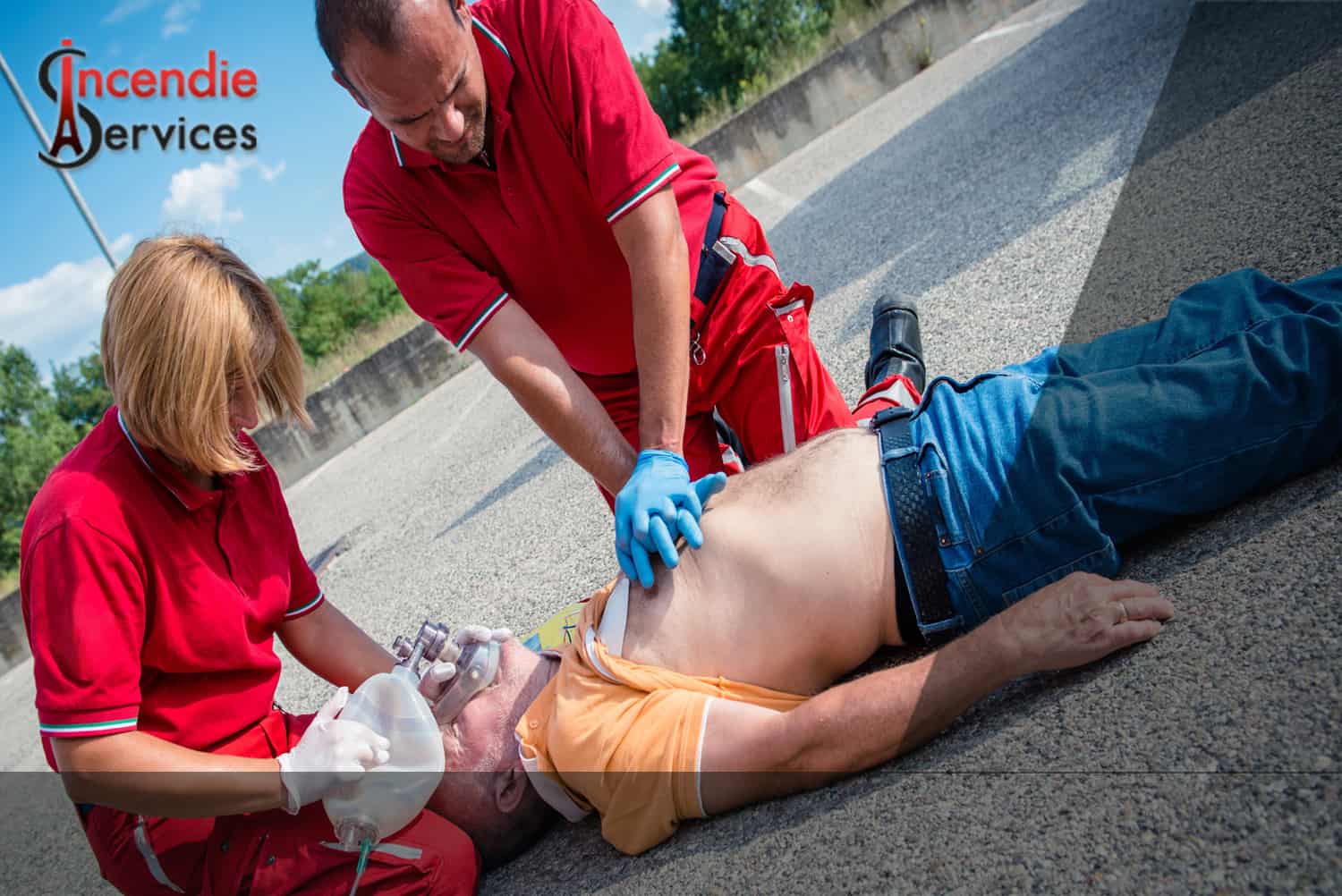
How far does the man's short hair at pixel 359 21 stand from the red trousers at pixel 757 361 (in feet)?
3.40

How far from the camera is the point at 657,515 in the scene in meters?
1.97

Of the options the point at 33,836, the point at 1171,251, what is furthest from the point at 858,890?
the point at 33,836

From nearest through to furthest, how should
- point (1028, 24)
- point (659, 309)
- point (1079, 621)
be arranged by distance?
1. point (1079, 621)
2. point (659, 309)
3. point (1028, 24)

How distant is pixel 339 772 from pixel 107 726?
42 cm

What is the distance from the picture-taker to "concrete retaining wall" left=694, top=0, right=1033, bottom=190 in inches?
451

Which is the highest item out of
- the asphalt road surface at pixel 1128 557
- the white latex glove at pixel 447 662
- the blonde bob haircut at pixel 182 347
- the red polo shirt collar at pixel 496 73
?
the red polo shirt collar at pixel 496 73

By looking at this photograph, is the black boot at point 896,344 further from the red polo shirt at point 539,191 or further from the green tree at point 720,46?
the green tree at point 720,46

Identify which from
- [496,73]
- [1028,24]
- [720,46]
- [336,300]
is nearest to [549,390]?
[496,73]

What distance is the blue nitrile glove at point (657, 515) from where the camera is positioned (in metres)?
1.89

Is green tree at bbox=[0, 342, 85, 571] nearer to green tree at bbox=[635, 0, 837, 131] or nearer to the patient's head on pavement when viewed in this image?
the patient's head on pavement

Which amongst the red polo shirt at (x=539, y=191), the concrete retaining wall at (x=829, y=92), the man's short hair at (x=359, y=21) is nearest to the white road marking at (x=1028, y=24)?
the concrete retaining wall at (x=829, y=92)

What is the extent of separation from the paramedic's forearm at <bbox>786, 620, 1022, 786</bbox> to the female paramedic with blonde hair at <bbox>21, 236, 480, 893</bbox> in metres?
0.86

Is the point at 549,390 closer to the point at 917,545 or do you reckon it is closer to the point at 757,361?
the point at 757,361

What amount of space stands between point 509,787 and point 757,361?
129cm
